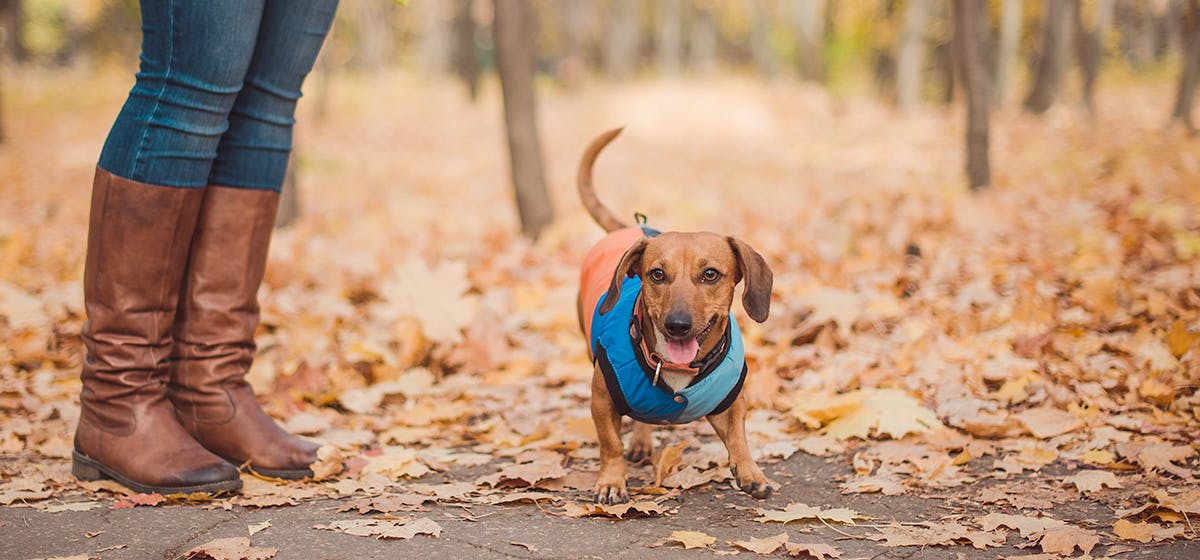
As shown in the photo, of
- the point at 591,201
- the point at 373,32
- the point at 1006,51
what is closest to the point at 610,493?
the point at 591,201

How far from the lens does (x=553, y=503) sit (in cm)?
247

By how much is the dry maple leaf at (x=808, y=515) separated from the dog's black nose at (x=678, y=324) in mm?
490

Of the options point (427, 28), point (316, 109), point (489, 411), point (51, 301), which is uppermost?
point (427, 28)

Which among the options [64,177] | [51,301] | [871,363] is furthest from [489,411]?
[64,177]

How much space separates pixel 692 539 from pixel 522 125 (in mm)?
5065

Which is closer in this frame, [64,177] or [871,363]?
[871,363]

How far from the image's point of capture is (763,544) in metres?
2.09

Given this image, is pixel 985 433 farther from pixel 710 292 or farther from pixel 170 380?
pixel 170 380

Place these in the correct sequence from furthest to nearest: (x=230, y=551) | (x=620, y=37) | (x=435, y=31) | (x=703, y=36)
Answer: (x=703, y=36) → (x=435, y=31) → (x=620, y=37) → (x=230, y=551)

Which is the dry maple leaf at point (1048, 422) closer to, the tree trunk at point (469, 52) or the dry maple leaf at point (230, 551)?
the dry maple leaf at point (230, 551)

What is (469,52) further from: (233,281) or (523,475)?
(523,475)

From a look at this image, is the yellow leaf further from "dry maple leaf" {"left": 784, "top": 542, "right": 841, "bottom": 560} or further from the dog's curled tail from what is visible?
the dog's curled tail

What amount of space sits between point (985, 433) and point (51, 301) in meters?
3.98

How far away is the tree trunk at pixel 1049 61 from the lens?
14.2 m
